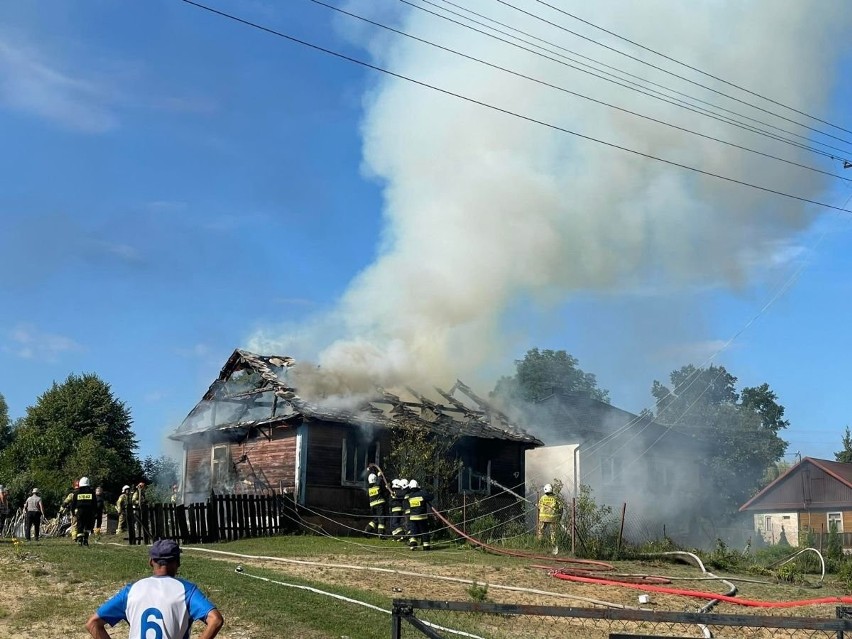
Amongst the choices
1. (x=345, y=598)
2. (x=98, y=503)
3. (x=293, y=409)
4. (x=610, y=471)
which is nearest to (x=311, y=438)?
(x=293, y=409)

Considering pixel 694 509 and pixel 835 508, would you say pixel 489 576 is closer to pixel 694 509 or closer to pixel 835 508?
pixel 694 509

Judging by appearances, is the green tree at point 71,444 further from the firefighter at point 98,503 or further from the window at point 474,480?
the window at point 474,480

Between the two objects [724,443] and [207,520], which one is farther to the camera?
[724,443]

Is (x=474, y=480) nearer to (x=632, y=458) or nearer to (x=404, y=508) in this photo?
(x=404, y=508)

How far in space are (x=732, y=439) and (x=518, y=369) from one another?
21.1 m

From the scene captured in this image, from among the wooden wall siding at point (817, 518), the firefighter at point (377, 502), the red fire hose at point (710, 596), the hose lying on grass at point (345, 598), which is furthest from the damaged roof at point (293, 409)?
the wooden wall siding at point (817, 518)

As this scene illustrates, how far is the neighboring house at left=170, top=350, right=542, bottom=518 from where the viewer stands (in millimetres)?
25516

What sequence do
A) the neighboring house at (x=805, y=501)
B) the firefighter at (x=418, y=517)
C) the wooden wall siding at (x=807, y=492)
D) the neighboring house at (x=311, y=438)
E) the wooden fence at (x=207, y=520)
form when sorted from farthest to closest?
the wooden wall siding at (x=807, y=492)
the neighboring house at (x=805, y=501)
the neighboring house at (x=311, y=438)
the firefighter at (x=418, y=517)
the wooden fence at (x=207, y=520)

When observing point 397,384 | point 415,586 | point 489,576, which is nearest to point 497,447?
point 397,384

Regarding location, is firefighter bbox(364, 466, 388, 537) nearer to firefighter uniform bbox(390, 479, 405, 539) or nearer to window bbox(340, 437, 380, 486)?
firefighter uniform bbox(390, 479, 405, 539)

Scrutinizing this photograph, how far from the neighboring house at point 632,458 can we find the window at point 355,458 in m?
14.7

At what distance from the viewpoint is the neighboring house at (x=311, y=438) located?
1005 inches

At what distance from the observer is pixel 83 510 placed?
800 inches

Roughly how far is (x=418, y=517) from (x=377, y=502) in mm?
2202
